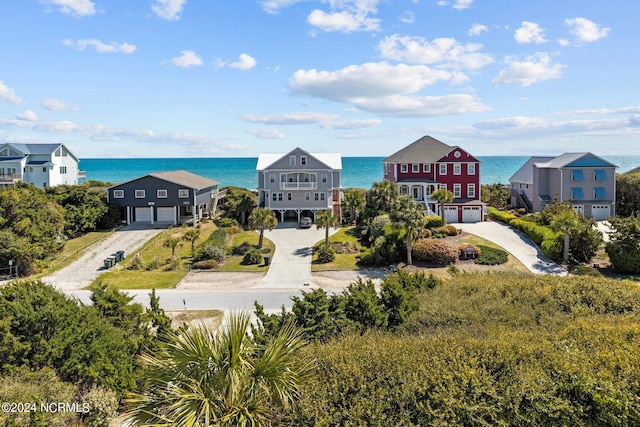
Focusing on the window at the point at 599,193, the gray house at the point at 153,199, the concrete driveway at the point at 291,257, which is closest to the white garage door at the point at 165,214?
the gray house at the point at 153,199

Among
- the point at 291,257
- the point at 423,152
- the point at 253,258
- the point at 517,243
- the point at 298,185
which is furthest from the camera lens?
the point at 423,152

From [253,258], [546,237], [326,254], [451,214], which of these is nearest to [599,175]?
[451,214]

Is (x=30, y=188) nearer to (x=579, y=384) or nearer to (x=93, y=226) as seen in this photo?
(x=93, y=226)

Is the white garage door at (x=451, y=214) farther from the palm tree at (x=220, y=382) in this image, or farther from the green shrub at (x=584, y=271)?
the palm tree at (x=220, y=382)

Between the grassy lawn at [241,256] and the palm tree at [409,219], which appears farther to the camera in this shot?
the grassy lawn at [241,256]

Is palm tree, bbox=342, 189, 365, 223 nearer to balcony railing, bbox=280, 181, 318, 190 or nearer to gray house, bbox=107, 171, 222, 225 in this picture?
balcony railing, bbox=280, 181, 318, 190

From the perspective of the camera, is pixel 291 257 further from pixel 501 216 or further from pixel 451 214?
pixel 501 216
